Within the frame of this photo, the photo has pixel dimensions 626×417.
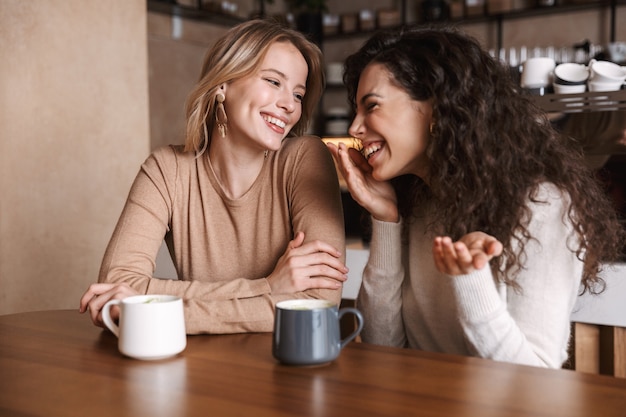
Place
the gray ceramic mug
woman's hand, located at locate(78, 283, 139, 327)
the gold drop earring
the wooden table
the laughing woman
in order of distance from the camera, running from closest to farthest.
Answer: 1. the wooden table
2. the gray ceramic mug
3. woman's hand, located at locate(78, 283, 139, 327)
4. the laughing woman
5. the gold drop earring

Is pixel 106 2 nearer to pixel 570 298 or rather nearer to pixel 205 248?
pixel 205 248

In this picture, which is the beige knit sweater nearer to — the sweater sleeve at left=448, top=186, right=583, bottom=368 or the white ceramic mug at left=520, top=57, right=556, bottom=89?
the sweater sleeve at left=448, top=186, right=583, bottom=368

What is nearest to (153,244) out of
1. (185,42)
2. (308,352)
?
(308,352)

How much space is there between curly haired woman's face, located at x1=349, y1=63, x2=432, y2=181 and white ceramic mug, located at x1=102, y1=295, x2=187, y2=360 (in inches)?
20.3

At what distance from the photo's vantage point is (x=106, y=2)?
7.86ft

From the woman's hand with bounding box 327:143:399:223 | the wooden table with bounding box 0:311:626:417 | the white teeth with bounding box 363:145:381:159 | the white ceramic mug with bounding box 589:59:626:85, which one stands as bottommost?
the wooden table with bounding box 0:311:626:417

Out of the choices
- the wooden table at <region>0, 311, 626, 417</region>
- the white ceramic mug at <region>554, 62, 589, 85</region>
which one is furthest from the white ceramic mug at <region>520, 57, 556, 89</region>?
the wooden table at <region>0, 311, 626, 417</region>

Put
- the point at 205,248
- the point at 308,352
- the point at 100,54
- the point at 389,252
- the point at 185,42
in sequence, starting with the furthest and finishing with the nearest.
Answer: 1. the point at 185,42
2. the point at 100,54
3. the point at 205,248
4. the point at 389,252
5. the point at 308,352

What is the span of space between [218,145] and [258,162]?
108 mm

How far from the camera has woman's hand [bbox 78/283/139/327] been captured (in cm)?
114

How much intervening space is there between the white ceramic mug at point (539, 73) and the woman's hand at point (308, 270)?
3.29 feet

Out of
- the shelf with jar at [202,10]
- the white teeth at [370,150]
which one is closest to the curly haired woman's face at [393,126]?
the white teeth at [370,150]

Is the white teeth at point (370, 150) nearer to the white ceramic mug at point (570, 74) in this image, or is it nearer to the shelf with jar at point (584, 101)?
the shelf with jar at point (584, 101)

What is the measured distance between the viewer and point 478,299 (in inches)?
41.4
